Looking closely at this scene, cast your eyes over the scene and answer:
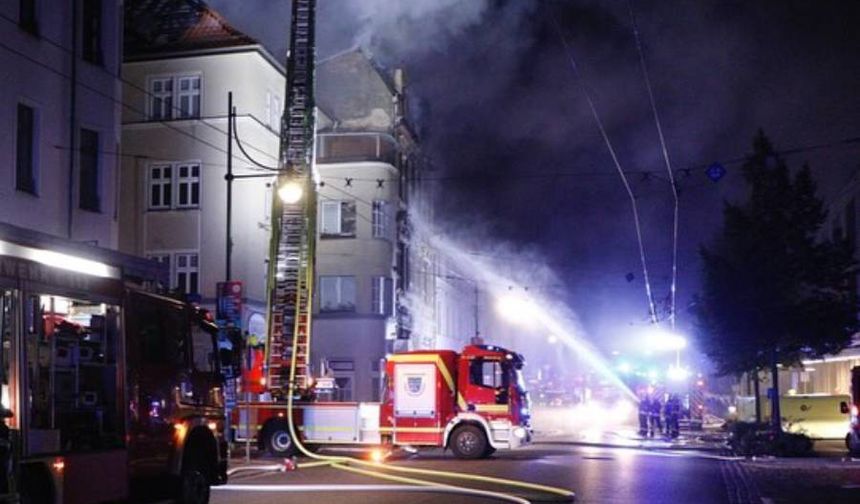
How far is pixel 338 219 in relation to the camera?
41000 mm

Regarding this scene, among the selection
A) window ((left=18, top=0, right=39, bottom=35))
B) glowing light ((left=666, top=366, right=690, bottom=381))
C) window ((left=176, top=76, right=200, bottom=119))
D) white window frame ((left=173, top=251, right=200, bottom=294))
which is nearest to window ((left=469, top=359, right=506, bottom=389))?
window ((left=18, top=0, right=39, bottom=35))

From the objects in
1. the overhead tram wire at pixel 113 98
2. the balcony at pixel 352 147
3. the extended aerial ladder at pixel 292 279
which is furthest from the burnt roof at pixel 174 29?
the extended aerial ladder at pixel 292 279

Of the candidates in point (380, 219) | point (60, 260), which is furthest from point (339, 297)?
point (60, 260)

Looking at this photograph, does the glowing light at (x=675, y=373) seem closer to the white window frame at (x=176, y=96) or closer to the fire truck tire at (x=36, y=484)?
the white window frame at (x=176, y=96)

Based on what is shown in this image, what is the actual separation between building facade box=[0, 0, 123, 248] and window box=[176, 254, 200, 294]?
9811mm

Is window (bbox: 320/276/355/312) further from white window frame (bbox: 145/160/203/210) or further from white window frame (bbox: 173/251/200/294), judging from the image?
white window frame (bbox: 145/160/203/210)

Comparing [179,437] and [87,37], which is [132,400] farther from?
[87,37]

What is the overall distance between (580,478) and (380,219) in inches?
981

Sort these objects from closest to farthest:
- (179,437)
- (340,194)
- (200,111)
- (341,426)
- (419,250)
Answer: (179,437), (341,426), (200,111), (340,194), (419,250)

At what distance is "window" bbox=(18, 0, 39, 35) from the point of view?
21875mm

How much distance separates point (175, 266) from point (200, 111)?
5.27 m

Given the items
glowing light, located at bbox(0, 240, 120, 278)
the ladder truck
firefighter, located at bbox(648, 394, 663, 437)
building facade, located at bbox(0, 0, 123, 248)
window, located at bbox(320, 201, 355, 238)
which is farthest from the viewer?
window, located at bbox(320, 201, 355, 238)

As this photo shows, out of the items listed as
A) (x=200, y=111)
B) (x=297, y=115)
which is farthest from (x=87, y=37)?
(x=200, y=111)

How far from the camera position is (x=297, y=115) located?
78.7 feet
